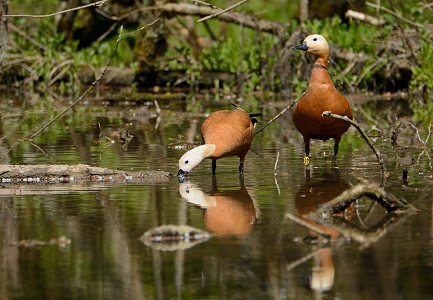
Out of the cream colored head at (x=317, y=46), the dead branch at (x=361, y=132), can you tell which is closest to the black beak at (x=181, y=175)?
the dead branch at (x=361, y=132)

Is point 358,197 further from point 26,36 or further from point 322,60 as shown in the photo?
point 26,36

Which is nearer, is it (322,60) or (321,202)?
(321,202)

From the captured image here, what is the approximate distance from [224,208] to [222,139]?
1.53 m

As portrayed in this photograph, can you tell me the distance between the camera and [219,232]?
6.30 m

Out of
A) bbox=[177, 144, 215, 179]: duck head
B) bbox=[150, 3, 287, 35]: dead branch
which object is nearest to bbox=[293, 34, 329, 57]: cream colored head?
bbox=[177, 144, 215, 179]: duck head

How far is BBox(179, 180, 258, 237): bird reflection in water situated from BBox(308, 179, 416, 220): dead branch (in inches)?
21.8

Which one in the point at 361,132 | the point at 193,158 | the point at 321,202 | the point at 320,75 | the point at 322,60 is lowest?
the point at 321,202

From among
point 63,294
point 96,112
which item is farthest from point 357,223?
point 96,112

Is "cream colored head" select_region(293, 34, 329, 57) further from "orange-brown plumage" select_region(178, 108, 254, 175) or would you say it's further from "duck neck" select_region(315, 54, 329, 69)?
"orange-brown plumage" select_region(178, 108, 254, 175)

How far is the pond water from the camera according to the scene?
16.4 ft

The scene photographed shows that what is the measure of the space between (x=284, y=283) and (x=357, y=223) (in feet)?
5.45

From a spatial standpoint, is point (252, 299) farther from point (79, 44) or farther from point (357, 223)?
point (79, 44)

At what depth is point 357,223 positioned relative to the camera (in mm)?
6516

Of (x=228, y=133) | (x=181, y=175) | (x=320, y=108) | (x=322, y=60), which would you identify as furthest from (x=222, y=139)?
(x=322, y=60)
